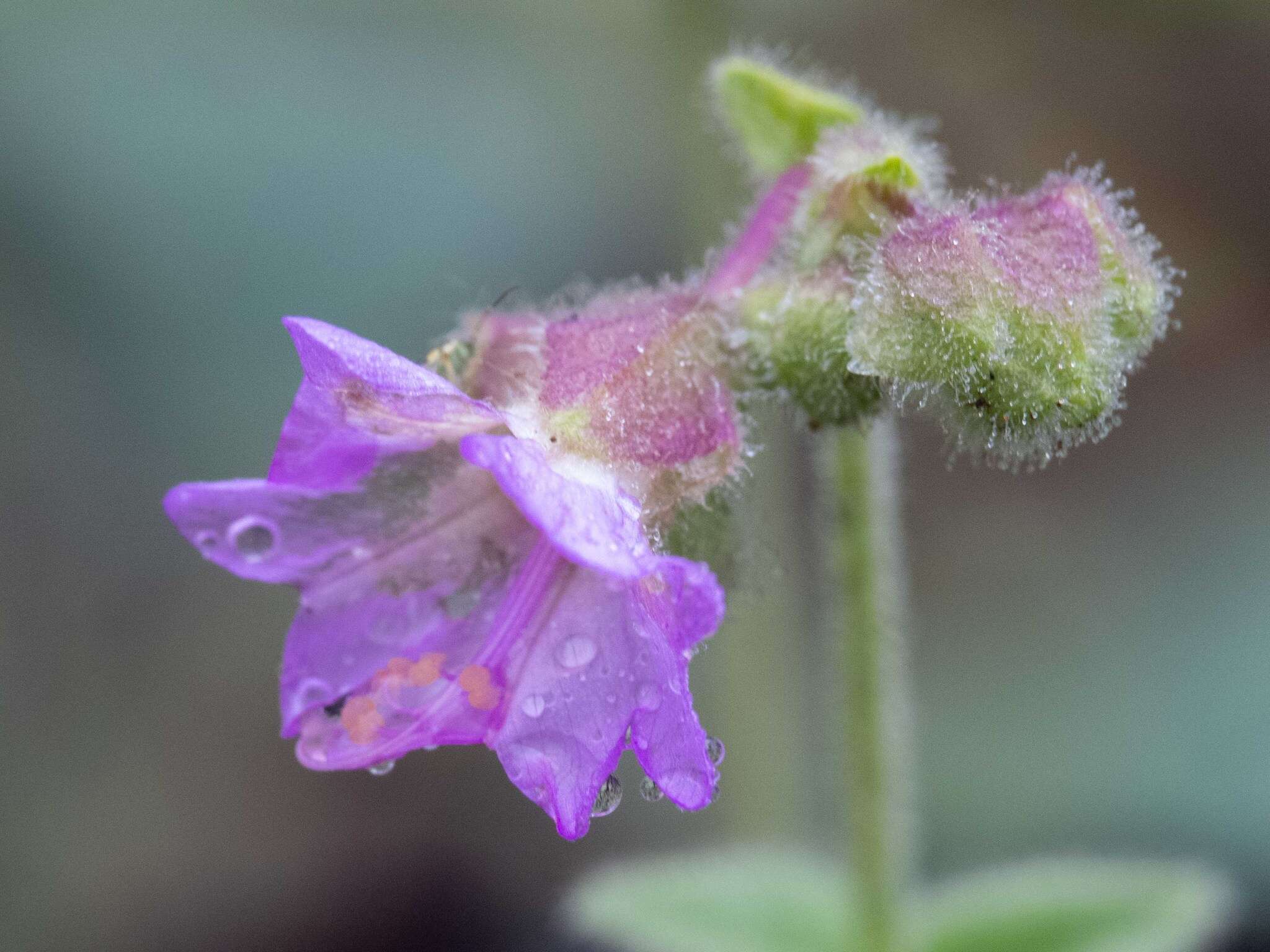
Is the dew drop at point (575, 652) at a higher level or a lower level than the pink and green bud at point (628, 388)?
lower

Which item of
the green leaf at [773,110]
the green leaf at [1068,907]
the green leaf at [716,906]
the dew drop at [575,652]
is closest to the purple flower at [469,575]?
the dew drop at [575,652]

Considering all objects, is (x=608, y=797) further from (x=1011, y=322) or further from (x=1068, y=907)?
(x=1068, y=907)

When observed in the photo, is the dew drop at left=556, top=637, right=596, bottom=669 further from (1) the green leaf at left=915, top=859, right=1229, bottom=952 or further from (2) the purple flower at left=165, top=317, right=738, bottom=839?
(1) the green leaf at left=915, top=859, right=1229, bottom=952

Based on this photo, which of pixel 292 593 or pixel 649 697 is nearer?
pixel 649 697

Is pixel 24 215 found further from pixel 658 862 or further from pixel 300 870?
pixel 658 862

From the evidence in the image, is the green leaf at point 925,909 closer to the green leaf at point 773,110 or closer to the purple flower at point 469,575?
the purple flower at point 469,575

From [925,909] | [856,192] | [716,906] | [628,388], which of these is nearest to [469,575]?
[628,388]
